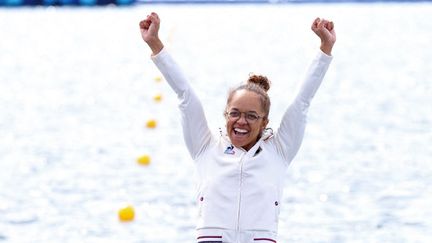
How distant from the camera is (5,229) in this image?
22.5 feet

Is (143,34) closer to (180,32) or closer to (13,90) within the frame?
(13,90)

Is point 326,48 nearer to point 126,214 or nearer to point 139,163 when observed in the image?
point 126,214

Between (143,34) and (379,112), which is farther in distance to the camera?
(379,112)

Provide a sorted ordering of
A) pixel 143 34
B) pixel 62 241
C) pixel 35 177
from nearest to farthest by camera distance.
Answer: pixel 143 34 → pixel 62 241 → pixel 35 177

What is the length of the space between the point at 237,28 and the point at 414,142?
23595 mm

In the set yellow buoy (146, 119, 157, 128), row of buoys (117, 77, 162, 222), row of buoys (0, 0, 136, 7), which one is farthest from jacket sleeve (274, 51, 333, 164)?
row of buoys (0, 0, 136, 7)

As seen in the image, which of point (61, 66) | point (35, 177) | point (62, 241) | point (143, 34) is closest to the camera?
point (143, 34)

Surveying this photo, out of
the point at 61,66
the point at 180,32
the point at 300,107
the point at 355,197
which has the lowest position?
the point at 300,107

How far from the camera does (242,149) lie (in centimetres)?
347

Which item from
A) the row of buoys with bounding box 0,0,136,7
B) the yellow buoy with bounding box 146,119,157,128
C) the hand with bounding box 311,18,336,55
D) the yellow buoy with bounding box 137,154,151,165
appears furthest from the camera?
the row of buoys with bounding box 0,0,136,7

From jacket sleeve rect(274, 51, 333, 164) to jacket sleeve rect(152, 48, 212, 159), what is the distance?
0.89 ft

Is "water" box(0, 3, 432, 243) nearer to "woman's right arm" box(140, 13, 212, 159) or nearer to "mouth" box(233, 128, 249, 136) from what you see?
"woman's right arm" box(140, 13, 212, 159)

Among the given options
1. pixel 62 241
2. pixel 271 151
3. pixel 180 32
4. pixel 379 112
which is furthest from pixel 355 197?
pixel 180 32

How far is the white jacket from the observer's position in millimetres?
3359
